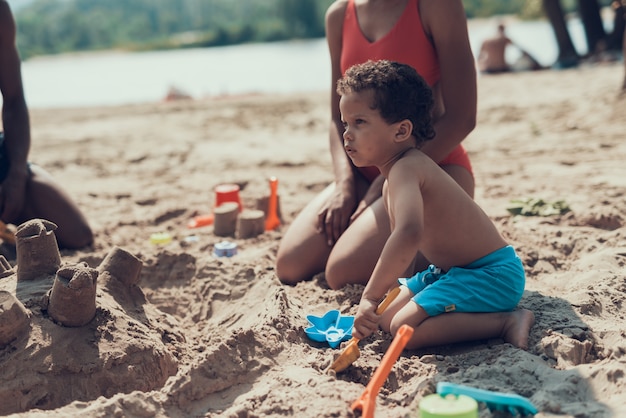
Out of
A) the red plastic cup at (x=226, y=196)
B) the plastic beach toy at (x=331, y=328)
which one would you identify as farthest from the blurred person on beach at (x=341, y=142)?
the red plastic cup at (x=226, y=196)

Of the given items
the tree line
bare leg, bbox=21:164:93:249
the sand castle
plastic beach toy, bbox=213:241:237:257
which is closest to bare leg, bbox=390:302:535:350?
the sand castle

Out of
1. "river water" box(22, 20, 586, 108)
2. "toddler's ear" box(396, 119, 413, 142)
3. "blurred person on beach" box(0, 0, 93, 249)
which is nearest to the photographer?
"toddler's ear" box(396, 119, 413, 142)

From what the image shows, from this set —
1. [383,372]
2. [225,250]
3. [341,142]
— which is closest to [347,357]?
[383,372]

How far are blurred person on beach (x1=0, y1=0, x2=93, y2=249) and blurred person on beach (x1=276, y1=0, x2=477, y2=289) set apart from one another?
46.1 inches

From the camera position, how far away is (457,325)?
7.28ft

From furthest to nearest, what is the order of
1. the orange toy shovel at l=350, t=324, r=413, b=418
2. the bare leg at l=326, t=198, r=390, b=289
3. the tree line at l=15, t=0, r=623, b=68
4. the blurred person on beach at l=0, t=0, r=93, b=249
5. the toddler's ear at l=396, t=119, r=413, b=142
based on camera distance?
1. the tree line at l=15, t=0, r=623, b=68
2. the blurred person on beach at l=0, t=0, r=93, b=249
3. the bare leg at l=326, t=198, r=390, b=289
4. the toddler's ear at l=396, t=119, r=413, b=142
5. the orange toy shovel at l=350, t=324, r=413, b=418

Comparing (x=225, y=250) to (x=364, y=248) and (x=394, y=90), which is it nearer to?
(x=364, y=248)

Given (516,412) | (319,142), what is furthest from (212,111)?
(516,412)

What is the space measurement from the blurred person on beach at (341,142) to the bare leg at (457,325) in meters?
0.52

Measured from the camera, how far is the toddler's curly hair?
7.19ft

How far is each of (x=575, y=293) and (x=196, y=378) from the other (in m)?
1.34

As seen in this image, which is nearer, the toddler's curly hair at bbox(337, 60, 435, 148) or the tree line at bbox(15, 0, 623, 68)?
the toddler's curly hair at bbox(337, 60, 435, 148)

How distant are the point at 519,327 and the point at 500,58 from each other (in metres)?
9.17

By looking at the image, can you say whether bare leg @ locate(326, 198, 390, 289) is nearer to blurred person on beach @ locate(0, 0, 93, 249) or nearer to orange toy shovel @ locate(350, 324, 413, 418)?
orange toy shovel @ locate(350, 324, 413, 418)
